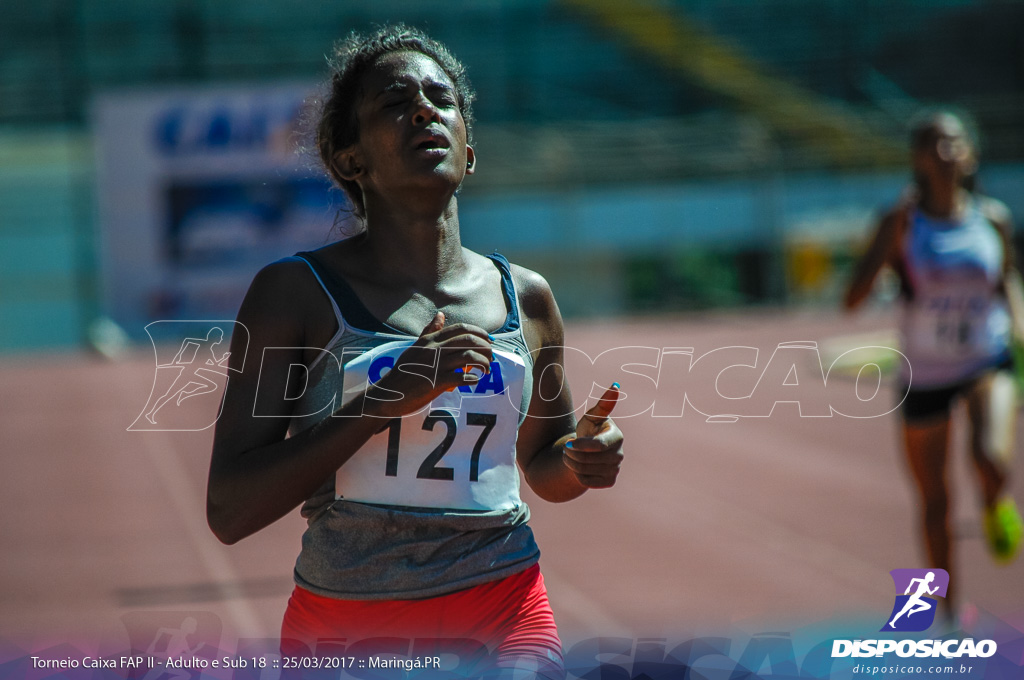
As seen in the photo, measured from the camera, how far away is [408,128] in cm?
209

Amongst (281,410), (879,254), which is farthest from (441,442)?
(879,254)

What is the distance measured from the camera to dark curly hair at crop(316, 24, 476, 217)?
222 cm

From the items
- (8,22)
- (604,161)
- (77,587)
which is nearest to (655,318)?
(604,161)

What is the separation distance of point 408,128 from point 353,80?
215mm

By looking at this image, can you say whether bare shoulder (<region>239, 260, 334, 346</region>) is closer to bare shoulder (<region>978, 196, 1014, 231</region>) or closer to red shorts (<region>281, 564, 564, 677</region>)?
red shorts (<region>281, 564, 564, 677</region>)

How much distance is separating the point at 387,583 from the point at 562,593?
3827 millimetres

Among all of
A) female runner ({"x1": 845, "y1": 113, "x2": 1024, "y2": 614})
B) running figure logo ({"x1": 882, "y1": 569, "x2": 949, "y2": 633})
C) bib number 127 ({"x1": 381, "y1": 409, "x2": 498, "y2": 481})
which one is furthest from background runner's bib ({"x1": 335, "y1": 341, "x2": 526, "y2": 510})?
female runner ({"x1": 845, "y1": 113, "x2": 1024, "y2": 614})

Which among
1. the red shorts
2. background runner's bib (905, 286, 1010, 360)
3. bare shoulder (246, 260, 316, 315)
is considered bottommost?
the red shorts

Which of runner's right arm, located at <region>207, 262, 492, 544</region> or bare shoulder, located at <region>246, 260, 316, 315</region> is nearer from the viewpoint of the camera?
runner's right arm, located at <region>207, 262, 492, 544</region>

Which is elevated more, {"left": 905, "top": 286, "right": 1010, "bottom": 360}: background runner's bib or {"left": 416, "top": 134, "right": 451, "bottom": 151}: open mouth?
{"left": 416, "top": 134, "right": 451, "bottom": 151}: open mouth

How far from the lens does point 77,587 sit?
6008mm

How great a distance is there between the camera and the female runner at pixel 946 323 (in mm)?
4680

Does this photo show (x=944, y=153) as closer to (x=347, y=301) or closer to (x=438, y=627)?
(x=347, y=301)

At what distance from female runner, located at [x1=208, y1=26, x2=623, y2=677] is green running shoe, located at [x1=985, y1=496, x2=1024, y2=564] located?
3097 millimetres
